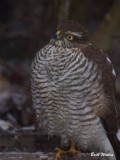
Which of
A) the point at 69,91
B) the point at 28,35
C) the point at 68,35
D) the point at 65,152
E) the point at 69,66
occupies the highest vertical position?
the point at 28,35

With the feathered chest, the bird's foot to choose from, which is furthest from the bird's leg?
the feathered chest

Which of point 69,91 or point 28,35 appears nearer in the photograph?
point 69,91

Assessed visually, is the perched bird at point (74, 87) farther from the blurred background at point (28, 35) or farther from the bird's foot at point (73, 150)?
the blurred background at point (28, 35)

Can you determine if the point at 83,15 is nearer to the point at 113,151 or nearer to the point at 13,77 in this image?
the point at 13,77

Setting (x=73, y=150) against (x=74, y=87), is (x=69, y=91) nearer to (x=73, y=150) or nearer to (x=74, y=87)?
(x=74, y=87)

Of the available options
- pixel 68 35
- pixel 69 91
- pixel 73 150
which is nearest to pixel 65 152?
pixel 73 150

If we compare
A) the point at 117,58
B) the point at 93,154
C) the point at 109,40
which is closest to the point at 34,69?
the point at 93,154

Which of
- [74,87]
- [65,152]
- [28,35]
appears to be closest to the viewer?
[74,87]
